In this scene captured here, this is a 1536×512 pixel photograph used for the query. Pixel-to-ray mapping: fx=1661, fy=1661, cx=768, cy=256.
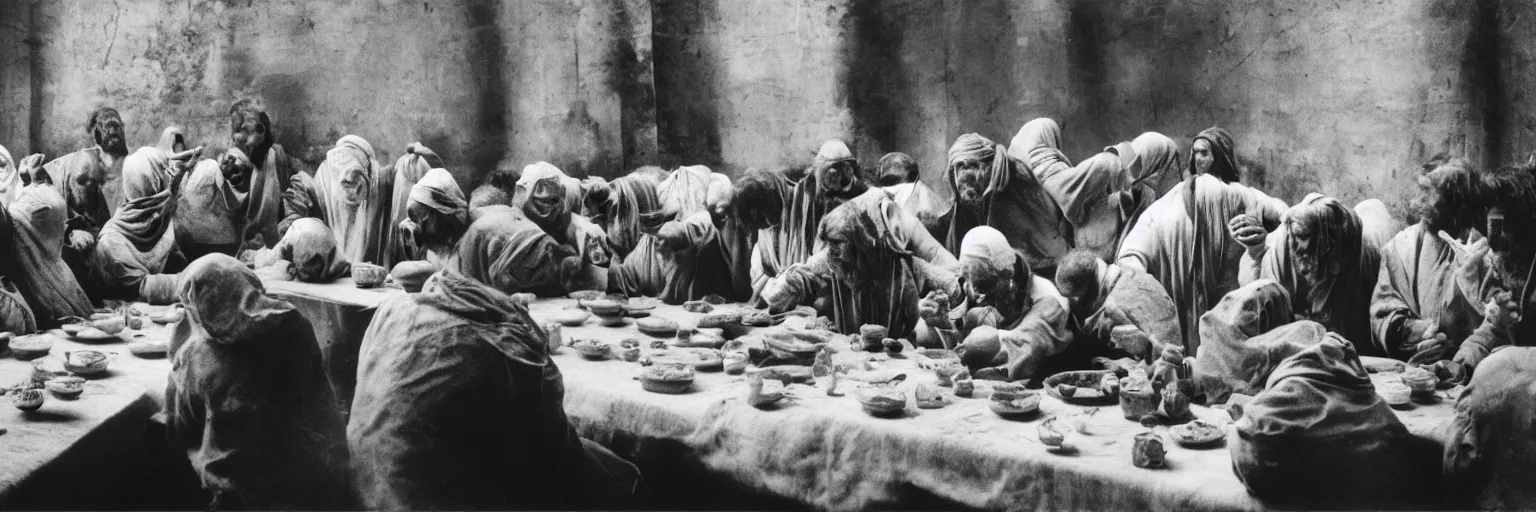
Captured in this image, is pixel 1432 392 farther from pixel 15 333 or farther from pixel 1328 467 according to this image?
pixel 15 333

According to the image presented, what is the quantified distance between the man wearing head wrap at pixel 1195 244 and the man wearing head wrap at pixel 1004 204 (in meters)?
0.80

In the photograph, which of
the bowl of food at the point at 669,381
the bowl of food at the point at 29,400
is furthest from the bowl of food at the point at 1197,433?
the bowl of food at the point at 29,400

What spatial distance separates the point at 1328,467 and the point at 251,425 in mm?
4104

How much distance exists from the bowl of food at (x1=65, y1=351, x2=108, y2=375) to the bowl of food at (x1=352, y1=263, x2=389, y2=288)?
209 centimetres

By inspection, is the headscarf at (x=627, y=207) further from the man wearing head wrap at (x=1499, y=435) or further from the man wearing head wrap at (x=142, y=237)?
the man wearing head wrap at (x=1499, y=435)

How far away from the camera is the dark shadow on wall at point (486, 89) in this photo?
13.9 metres

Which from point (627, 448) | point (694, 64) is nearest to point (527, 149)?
point (694, 64)

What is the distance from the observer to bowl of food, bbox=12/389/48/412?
7309mm

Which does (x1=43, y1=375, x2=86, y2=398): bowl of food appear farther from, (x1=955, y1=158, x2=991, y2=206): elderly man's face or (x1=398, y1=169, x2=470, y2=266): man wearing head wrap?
(x1=955, y1=158, x2=991, y2=206): elderly man's face

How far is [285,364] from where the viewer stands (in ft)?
21.9

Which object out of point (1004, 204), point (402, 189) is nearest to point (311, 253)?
point (402, 189)

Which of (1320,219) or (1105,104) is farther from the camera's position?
(1105,104)

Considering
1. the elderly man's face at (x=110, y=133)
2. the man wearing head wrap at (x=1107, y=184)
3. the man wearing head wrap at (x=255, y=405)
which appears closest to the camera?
the man wearing head wrap at (x=255, y=405)

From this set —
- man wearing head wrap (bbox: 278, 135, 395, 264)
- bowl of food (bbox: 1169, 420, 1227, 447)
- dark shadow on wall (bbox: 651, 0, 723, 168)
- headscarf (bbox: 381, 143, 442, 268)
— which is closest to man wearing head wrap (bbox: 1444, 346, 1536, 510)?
bowl of food (bbox: 1169, 420, 1227, 447)
